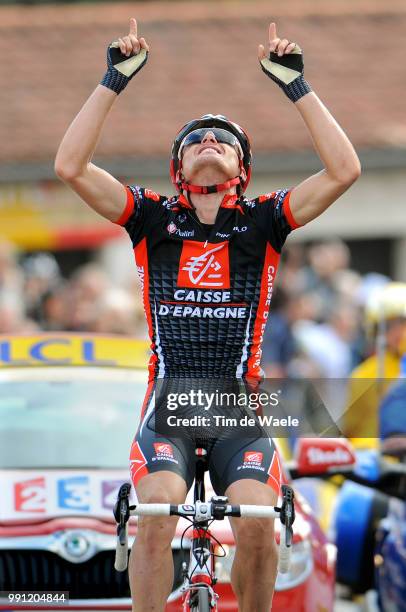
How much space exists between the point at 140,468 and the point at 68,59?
26.6 meters

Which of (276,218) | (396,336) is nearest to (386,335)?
(396,336)

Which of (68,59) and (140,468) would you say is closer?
(140,468)

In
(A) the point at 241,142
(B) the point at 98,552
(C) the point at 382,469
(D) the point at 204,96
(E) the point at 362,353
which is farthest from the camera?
(D) the point at 204,96

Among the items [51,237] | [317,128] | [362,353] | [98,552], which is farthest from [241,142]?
[51,237]

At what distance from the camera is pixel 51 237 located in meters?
25.8

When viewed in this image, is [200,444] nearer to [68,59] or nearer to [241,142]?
[241,142]

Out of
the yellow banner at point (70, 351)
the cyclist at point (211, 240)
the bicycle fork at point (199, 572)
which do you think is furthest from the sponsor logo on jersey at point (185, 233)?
the yellow banner at point (70, 351)

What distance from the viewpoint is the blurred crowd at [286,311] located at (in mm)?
13836

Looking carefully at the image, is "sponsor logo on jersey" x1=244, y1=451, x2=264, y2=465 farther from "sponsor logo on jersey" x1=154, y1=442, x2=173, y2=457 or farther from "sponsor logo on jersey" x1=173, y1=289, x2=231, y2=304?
"sponsor logo on jersey" x1=173, y1=289, x2=231, y2=304

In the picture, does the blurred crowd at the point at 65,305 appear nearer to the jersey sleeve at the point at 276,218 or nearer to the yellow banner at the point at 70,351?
the yellow banner at the point at 70,351

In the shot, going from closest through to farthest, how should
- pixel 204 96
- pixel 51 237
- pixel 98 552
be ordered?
pixel 98 552 → pixel 51 237 → pixel 204 96

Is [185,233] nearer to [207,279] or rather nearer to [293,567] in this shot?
[207,279]

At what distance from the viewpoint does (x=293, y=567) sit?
7.14 meters

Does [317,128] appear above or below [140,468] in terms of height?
above
